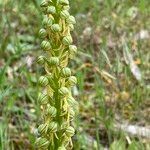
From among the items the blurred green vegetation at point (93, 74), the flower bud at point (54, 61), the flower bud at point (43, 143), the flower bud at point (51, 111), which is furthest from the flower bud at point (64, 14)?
the blurred green vegetation at point (93, 74)

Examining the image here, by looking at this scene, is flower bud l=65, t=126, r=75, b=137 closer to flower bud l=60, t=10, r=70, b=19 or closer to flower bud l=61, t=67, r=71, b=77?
flower bud l=61, t=67, r=71, b=77

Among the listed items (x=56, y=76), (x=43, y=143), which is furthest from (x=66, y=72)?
(x=43, y=143)

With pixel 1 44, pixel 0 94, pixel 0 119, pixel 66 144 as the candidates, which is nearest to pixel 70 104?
pixel 66 144

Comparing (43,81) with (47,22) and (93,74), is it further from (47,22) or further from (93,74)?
(93,74)

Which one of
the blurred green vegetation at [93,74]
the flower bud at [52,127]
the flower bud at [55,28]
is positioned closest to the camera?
the flower bud at [55,28]

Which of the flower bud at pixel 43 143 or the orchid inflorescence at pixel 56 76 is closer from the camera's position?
the orchid inflorescence at pixel 56 76

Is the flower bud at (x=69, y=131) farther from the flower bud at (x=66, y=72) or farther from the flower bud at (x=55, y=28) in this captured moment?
the flower bud at (x=55, y=28)

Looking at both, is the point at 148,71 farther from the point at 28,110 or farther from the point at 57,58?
the point at 57,58
